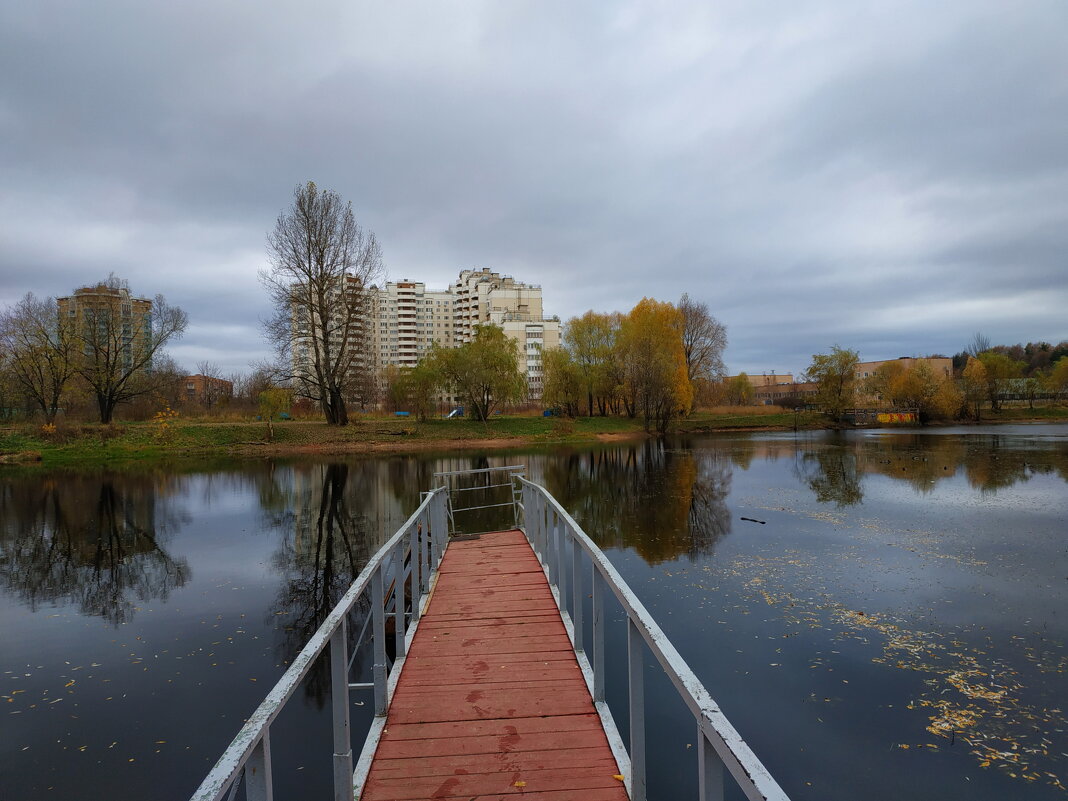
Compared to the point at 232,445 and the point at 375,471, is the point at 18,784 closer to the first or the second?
the point at 375,471

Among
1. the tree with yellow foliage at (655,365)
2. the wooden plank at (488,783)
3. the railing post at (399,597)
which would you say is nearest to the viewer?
the wooden plank at (488,783)

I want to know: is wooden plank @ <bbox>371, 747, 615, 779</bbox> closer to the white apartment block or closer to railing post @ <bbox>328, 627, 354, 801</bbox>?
railing post @ <bbox>328, 627, 354, 801</bbox>

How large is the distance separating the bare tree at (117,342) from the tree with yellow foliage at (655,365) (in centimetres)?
3449

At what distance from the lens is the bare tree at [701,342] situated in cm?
6138

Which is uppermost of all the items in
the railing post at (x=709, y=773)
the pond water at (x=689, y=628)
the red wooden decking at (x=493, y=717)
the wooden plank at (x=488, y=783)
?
the railing post at (x=709, y=773)

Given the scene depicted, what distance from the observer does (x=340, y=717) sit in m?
2.98

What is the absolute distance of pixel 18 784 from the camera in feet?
16.2

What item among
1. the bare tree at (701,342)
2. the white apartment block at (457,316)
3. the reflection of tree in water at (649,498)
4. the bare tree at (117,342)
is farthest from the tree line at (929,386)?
the bare tree at (117,342)

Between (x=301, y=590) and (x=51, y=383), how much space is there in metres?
40.4

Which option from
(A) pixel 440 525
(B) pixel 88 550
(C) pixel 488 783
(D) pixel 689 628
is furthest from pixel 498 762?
(B) pixel 88 550

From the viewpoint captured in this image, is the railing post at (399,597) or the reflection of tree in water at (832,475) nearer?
the railing post at (399,597)

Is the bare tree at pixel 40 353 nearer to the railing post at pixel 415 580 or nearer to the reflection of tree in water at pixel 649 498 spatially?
the reflection of tree in water at pixel 649 498

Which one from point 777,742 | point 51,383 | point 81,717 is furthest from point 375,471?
point 51,383

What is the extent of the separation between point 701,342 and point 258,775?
63.3 m
